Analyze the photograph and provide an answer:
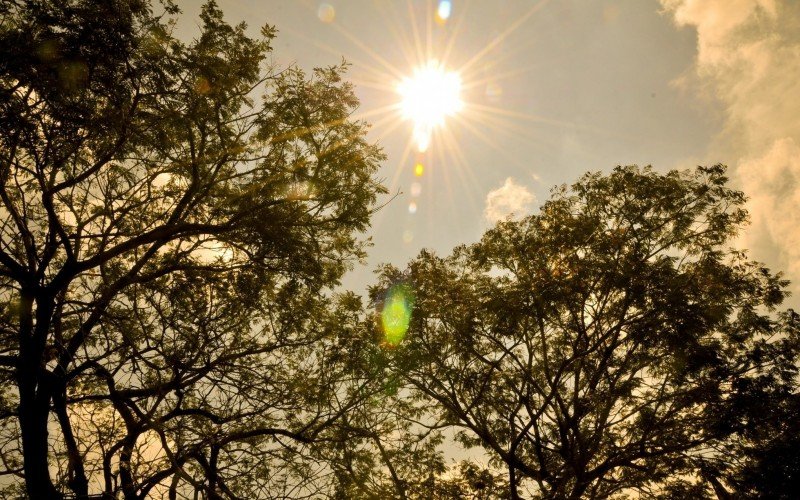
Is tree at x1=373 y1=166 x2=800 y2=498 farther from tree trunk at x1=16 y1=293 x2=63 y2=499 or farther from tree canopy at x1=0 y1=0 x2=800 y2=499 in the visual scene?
tree trunk at x1=16 y1=293 x2=63 y2=499

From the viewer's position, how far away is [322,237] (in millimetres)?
9016

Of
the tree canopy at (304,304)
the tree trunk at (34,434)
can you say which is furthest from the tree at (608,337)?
the tree trunk at (34,434)

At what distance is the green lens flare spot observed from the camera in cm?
1016

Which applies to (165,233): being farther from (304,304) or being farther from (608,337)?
(608,337)

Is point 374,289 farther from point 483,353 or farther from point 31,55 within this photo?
point 31,55

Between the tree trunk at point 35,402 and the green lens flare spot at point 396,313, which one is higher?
the green lens flare spot at point 396,313

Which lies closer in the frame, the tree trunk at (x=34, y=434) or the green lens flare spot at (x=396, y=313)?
the tree trunk at (x=34, y=434)

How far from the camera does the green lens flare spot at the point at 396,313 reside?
1016cm

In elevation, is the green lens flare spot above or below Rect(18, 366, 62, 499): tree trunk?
above

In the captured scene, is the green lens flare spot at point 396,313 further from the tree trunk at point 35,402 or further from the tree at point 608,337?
the tree trunk at point 35,402

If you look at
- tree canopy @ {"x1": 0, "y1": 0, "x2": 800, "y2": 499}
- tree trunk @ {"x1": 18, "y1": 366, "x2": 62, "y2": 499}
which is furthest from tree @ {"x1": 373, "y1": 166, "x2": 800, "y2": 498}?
tree trunk @ {"x1": 18, "y1": 366, "x2": 62, "y2": 499}

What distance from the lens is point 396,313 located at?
10.9 meters

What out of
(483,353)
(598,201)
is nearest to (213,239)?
(483,353)

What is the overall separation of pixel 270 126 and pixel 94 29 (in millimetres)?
2878
